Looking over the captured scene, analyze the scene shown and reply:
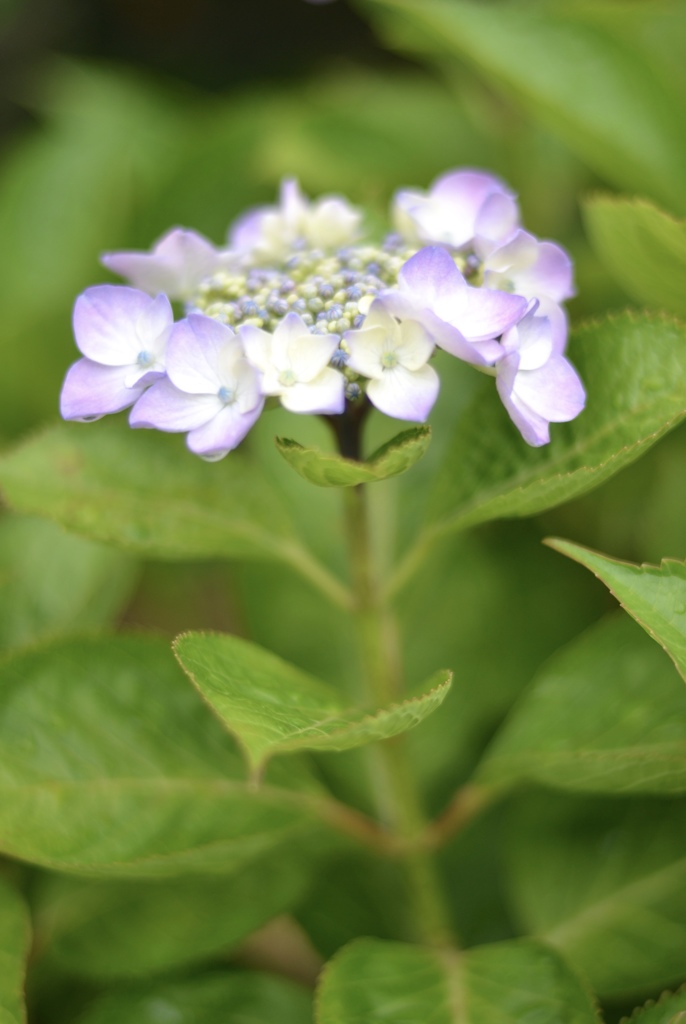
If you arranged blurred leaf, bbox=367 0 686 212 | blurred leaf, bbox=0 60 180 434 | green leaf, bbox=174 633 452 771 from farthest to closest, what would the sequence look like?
blurred leaf, bbox=0 60 180 434 < blurred leaf, bbox=367 0 686 212 < green leaf, bbox=174 633 452 771

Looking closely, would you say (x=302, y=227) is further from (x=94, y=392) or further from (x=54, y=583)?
(x=54, y=583)

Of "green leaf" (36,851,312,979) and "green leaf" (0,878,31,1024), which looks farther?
"green leaf" (36,851,312,979)

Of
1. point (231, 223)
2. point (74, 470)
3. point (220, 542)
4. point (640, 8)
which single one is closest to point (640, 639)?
point (220, 542)

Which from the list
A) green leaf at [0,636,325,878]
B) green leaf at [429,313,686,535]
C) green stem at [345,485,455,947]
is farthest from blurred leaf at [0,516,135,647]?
green leaf at [429,313,686,535]

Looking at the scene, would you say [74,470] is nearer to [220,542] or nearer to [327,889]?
[220,542]

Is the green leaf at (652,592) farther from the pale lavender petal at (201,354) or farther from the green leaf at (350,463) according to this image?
the pale lavender petal at (201,354)

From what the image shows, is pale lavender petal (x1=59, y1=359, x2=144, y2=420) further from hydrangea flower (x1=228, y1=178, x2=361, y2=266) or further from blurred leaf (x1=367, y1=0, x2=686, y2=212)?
blurred leaf (x1=367, y1=0, x2=686, y2=212)
